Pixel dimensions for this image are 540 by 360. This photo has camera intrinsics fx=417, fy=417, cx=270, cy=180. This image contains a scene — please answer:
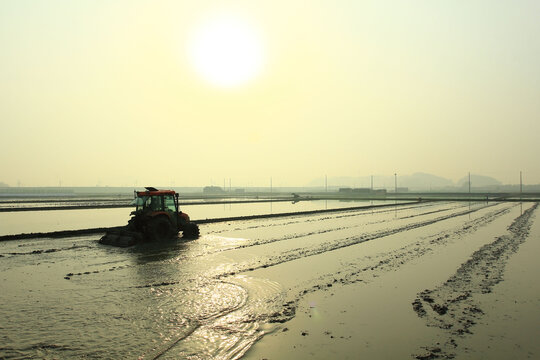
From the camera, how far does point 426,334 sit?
6805 mm

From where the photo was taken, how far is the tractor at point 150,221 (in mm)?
16734

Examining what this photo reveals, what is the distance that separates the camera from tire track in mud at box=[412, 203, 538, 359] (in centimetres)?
648

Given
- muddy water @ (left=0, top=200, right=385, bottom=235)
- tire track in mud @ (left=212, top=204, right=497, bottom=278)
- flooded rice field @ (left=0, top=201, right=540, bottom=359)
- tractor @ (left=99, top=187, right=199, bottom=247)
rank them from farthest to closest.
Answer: muddy water @ (left=0, top=200, right=385, bottom=235) < tractor @ (left=99, top=187, right=199, bottom=247) < tire track in mud @ (left=212, top=204, right=497, bottom=278) < flooded rice field @ (left=0, top=201, right=540, bottom=359)

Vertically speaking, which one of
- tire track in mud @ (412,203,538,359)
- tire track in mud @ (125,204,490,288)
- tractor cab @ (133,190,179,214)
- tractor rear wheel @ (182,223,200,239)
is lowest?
tire track in mud @ (412,203,538,359)

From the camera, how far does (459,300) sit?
28.7 ft

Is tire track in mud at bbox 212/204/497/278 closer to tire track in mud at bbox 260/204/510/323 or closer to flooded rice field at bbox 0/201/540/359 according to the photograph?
flooded rice field at bbox 0/201/540/359

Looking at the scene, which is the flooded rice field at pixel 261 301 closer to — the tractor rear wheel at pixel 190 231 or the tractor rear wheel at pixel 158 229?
the tractor rear wheel at pixel 158 229

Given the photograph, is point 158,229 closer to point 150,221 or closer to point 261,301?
point 150,221

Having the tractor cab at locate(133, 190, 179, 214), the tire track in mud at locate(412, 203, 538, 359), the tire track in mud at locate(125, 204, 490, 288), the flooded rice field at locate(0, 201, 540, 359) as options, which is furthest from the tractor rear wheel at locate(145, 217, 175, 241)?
the tire track in mud at locate(412, 203, 538, 359)

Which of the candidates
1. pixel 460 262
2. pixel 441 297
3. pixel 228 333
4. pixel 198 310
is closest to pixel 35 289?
pixel 198 310

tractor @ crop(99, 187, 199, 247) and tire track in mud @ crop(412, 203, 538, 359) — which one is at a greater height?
tractor @ crop(99, 187, 199, 247)

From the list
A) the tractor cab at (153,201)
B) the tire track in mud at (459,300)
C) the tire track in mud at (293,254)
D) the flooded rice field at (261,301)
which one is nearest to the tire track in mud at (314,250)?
the tire track in mud at (293,254)

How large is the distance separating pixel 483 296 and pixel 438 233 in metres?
12.4

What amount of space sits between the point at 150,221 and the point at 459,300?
11982 millimetres
